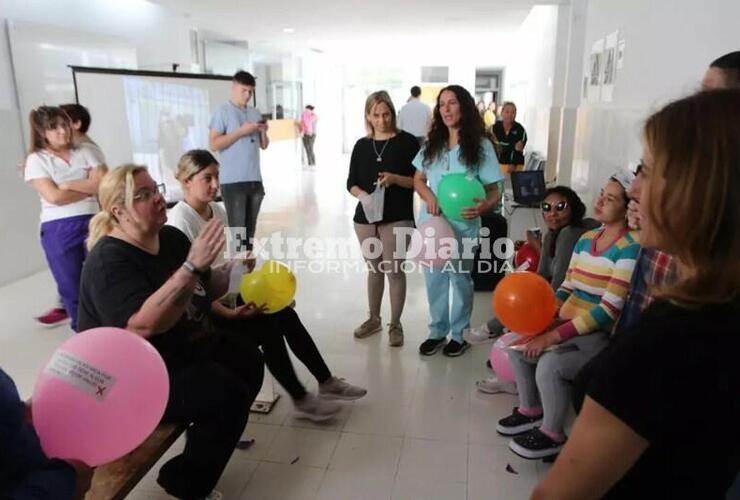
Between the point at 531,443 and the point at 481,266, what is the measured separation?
2098mm

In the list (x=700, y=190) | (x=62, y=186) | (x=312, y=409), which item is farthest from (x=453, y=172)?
(x=62, y=186)

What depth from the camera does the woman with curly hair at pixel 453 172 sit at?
2.79 meters

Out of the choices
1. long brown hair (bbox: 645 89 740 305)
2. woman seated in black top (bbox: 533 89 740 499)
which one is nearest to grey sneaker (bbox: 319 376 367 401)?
woman seated in black top (bbox: 533 89 740 499)

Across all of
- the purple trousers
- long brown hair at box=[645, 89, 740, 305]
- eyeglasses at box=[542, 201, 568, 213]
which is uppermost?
long brown hair at box=[645, 89, 740, 305]

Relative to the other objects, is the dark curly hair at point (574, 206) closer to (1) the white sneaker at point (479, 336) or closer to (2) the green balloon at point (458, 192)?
(2) the green balloon at point (458, 192)

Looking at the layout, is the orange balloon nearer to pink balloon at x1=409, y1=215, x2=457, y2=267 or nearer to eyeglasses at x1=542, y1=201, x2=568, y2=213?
eyeglasses at x1=542, y1=201, x2=568, y2=213

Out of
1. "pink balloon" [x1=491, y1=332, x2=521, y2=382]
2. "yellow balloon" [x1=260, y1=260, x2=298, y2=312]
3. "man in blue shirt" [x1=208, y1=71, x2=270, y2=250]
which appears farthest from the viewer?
"man in blue shirt" [x1=208, y1=71, x2=270, y2=250]

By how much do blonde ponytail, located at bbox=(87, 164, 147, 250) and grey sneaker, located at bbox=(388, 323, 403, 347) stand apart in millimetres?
1867

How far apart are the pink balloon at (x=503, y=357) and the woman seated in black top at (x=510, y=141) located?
13.7ft

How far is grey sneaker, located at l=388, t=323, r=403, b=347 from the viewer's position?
3.22m

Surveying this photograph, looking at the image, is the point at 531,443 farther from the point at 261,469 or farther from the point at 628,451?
the point at 628,451

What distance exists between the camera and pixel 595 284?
6.83 feet

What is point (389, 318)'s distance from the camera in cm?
365

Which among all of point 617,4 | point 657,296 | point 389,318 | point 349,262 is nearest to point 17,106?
point 349,262
